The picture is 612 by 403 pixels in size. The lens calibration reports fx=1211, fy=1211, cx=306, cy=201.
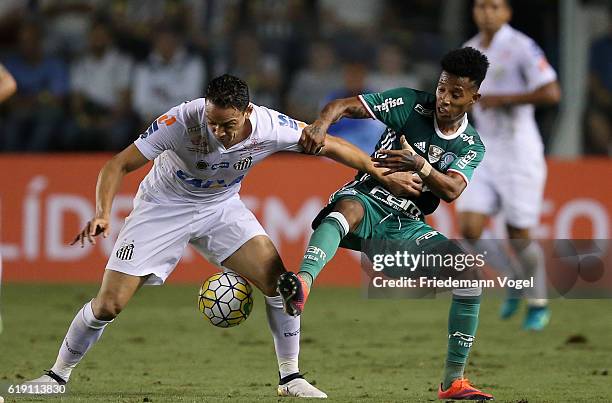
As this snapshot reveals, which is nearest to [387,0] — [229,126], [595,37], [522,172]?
[595,37]

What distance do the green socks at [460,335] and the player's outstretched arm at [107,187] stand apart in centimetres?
194

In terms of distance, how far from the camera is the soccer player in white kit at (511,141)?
1043cm

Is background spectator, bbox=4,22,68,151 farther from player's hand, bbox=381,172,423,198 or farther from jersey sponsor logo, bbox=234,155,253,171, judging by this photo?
player's hand, bbox=381,172,423,198

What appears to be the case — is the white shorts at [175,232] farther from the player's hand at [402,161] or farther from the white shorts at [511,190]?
the white shorts at [511,190]

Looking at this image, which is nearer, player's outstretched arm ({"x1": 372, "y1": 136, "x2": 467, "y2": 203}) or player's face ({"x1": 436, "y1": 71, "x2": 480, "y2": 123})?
player's outstretched arm ({"x1": 372, "y1": 136, "x2": 467, "y2": 203})

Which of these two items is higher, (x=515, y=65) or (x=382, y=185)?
(x=515, y=65)

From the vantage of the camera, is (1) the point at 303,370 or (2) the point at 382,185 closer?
(2) the point at 382,185

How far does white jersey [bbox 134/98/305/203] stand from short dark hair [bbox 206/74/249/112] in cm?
27

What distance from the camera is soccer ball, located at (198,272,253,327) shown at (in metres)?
6.79

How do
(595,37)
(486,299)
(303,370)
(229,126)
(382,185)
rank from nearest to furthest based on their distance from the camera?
1. (229,126)
2. (382,185)
3. (303,370)
4. (486,299)
5. (595,37)

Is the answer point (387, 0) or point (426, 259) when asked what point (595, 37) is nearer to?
point (387, 0)

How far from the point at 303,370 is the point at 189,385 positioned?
1051 mm

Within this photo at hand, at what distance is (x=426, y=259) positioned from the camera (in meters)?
7.05

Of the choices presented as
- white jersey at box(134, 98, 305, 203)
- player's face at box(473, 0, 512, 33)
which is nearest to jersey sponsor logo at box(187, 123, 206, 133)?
white jersey at box(134, 98, 305, 203)
